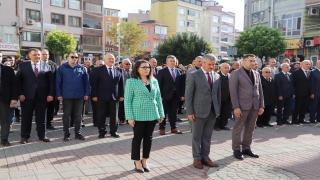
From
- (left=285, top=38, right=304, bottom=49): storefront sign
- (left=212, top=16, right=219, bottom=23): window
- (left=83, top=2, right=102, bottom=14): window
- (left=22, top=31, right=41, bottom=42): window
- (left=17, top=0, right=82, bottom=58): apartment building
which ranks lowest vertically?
(left=285, top=38, right=304, bottom=49): storefront sign

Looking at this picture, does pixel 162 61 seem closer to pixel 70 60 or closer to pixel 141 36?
pixel 141 36

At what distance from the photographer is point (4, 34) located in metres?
40.8

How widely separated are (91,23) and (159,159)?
51305mm

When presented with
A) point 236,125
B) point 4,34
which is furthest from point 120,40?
point 236,125

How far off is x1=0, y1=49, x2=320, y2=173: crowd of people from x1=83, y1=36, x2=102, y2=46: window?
146 feet

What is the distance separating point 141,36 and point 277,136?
48.0 m

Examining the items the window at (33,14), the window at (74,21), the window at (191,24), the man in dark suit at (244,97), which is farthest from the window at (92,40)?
the man in dark suit at (244,97)

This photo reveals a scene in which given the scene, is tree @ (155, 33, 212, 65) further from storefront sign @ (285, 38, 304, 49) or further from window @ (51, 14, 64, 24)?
window @ (51, 14, 64, 24)

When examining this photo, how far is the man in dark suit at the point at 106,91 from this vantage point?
27.7 ft

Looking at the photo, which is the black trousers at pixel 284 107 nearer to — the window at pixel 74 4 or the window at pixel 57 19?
the window at pixel 57 19

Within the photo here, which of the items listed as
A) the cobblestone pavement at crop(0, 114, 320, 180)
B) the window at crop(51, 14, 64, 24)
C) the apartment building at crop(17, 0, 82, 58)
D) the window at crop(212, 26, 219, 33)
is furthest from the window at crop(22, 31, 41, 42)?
the window at crop(212, 26, 219, 33)

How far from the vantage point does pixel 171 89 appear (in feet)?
30.8

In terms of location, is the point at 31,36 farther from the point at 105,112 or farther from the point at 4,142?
the point at 4,142

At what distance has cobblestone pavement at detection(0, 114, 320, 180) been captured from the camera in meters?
5.63
